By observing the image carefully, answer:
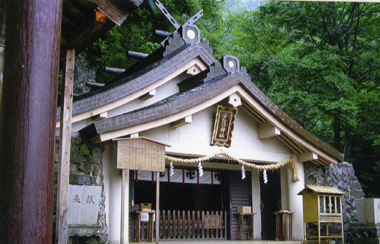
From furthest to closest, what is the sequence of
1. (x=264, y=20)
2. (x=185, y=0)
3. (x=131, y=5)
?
(x=264, y=20) < (x=185, y=0) < (x=131, y=5)

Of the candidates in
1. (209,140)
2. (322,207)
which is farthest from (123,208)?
(322,207)

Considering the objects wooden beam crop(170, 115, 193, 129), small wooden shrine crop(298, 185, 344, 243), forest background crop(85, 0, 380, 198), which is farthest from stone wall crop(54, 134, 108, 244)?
forest background crop(85, 0, 380, 198)

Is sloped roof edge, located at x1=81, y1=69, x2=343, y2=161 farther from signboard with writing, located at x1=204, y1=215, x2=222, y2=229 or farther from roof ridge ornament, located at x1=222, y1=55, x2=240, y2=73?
signboard with writing, located at x1=204, y1=215, x2=222, y2=229

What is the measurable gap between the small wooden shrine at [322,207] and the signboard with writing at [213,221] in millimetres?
2566

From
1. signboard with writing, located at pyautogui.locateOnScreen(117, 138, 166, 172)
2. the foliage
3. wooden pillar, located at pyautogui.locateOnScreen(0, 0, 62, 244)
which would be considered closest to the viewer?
wooden pillar, located at pyautogui.locateOnScreen(0, 0, 62, 244)

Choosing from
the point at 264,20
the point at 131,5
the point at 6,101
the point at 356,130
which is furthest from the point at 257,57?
the point at 6,101

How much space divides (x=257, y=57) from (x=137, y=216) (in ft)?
38.7

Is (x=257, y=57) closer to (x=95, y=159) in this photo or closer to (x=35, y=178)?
(x=95, y=159)

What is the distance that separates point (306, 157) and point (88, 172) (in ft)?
20.9

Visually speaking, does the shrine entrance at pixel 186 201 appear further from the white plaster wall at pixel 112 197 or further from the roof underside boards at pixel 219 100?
the roof underside boards at pixel 219 100

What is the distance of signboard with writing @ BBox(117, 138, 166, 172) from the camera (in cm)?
855

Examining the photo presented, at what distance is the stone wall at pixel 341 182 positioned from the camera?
1188 cm

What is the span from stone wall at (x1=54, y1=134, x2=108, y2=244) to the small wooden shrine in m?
5.62

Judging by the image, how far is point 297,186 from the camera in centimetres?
1164
